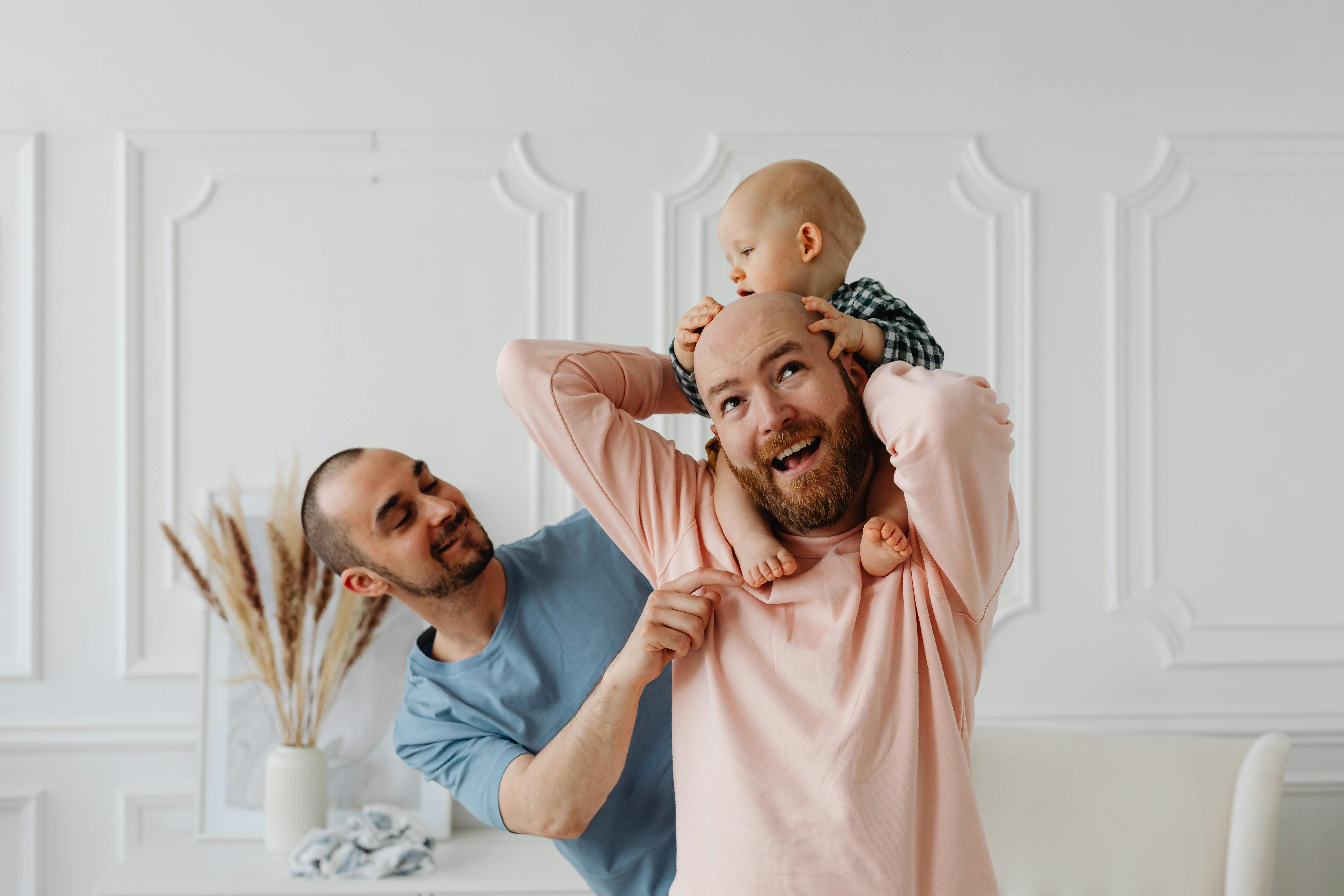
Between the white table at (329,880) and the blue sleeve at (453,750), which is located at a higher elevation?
the blue sleeve at (453,750)

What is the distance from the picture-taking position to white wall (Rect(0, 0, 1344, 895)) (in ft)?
8.34

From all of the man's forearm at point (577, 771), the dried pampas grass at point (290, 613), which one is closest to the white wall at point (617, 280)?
the dried pampas grass at point (290, 613)

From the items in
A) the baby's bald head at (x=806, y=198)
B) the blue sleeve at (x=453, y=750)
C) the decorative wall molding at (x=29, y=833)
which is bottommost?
the decorative wall molding at (x=29, y=833)

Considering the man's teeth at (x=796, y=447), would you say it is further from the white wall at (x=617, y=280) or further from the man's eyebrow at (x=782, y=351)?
the white wall at (x=617, y=280)

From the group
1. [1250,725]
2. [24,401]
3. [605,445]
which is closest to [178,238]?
[24,401]

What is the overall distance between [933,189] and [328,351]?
5.74 ft

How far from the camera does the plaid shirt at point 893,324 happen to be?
104 cm

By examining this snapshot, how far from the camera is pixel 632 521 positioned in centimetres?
114

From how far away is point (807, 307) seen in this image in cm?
102

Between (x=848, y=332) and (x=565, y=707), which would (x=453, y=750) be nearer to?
(x=565, y=707)

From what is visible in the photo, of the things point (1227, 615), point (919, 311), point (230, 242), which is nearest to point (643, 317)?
point (919, 311)

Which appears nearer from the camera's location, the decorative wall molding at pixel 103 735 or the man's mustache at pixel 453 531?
the man's mustache at pixel 453 531

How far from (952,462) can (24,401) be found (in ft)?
8.65

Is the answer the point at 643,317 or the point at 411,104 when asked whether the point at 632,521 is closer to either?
the point at 643,317
